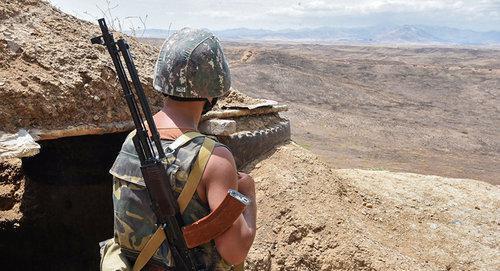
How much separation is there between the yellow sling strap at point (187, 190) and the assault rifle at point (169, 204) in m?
0.03

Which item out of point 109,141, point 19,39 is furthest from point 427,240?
point 19,39

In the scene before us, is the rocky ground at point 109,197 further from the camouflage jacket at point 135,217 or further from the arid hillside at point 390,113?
the arid hillside at point 390,113

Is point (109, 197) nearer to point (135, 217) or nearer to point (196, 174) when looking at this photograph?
point (135, 217)

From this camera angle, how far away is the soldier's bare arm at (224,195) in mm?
1991

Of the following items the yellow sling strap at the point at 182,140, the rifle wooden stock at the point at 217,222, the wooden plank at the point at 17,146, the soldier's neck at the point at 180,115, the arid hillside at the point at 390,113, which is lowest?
the arid hillside at the point at 390,113

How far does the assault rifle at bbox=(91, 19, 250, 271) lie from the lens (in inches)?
77.6

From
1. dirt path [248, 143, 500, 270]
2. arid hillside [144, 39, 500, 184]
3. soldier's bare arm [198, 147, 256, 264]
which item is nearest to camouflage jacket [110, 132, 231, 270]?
soldier's bare arm [198, 147, 256, 264]

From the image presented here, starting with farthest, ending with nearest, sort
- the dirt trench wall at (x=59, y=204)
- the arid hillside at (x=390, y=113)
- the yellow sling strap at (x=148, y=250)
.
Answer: the arid hillside at (x=390, y=113)
the dirt trench wall at (x=59, y=204)
the yellow sling strap at (x=148, y=250)

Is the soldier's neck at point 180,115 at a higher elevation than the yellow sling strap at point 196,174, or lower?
higher

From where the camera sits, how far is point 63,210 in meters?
5.55

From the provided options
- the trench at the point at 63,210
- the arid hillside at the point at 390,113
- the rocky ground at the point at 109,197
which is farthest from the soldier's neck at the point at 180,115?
the arid hillside at the point at 390,113

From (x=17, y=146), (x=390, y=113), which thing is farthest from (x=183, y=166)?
(x=390, y=113)

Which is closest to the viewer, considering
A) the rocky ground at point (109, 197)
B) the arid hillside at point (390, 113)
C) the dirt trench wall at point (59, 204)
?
the rocky ground at point (109, 197)

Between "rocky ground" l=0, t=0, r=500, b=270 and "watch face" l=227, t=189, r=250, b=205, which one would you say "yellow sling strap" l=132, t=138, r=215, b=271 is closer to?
"watch face" l=227, t=189, r=250, b=205
